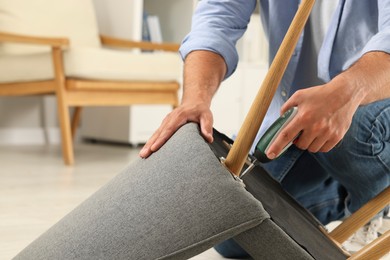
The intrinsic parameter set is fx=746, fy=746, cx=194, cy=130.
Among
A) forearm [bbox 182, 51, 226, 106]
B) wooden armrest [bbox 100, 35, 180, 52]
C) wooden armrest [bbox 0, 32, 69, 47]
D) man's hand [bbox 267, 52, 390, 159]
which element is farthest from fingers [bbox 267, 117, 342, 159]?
wooden armrest [bbox 100, 35, 180, 52]

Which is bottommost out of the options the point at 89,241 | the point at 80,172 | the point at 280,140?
the point at 80,172

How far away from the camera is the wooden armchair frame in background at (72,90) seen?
282 centimetres

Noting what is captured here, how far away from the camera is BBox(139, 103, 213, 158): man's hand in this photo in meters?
0.98

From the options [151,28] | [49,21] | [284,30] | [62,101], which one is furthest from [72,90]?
[284,30]

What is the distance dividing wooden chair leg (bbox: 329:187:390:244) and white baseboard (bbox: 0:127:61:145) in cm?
282

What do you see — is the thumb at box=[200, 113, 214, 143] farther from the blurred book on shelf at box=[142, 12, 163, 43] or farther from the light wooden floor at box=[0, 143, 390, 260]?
the blurred book on shelf at box=[142, 12, 163, 43]

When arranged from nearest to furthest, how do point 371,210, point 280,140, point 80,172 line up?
point 280,140 < point 371,210 < point 80,172

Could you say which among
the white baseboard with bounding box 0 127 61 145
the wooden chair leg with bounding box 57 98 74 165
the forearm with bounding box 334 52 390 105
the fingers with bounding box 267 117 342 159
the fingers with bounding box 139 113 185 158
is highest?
the forearm with bounding box 334 52 390 105

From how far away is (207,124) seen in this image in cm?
99

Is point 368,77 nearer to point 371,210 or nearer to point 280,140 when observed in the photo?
point 280,140

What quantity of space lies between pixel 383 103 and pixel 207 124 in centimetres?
43

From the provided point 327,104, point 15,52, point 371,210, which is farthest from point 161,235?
point 15,52

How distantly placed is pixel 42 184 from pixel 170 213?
57.4 inches

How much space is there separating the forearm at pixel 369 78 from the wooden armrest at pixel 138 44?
7.96ft
